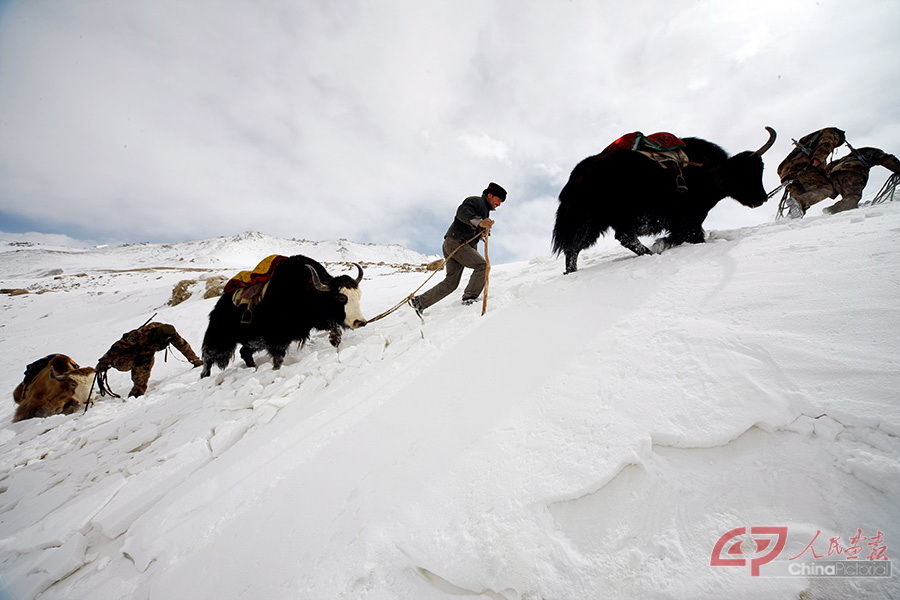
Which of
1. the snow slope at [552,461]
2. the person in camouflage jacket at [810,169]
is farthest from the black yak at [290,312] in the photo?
the person in camouflage jacket at [810,169]

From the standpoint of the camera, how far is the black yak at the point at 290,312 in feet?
11.3

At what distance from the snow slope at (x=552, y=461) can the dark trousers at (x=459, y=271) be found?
1.24 metres

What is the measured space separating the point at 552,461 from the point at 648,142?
3.49 metres

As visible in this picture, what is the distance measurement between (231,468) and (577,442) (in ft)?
6.40

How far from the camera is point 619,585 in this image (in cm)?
81

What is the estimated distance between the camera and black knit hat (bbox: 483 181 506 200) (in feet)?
12.0

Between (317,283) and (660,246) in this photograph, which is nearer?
(660,246)

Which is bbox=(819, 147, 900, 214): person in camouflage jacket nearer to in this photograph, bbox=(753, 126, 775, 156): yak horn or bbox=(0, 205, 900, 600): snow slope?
bbox=(753, 126, 775, 156): yak horn

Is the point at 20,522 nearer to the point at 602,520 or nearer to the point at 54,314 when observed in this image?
the point at 602,520

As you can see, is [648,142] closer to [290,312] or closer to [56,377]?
[290,312]

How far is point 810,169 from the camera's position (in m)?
3.96

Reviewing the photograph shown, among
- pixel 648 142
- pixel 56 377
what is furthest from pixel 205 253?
pixel 648 142

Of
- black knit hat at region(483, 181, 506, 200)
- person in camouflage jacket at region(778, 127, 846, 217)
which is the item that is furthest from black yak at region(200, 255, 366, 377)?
person in camouflage jacket at region(778, 127, 846, 217)

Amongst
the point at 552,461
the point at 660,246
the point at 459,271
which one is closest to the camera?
the point at 552,461
